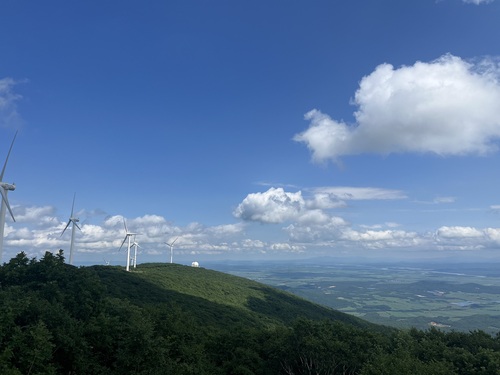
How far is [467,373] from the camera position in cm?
3928

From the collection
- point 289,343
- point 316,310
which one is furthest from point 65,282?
point 316,310

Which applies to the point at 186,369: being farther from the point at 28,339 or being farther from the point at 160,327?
the point at 28,339

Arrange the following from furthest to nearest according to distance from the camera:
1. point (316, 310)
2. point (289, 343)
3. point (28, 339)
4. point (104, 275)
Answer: point (316, 310) < point (104, 275) < point (289, 343) < point (28, 339)

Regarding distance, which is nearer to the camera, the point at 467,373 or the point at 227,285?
the point at 467,373

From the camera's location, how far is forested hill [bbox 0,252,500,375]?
35.1 m

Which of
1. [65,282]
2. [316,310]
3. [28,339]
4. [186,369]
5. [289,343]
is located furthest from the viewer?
[316,310]

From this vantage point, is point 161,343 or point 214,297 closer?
point 161,343

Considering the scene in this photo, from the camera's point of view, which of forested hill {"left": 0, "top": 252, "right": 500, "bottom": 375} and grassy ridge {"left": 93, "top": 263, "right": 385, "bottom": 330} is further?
grassy ridge {"left": 93, "top": 263, "right": 385, "bottom": 330}

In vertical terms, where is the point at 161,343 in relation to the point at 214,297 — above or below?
above

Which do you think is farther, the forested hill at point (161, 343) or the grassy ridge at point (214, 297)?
the grassy ridge at point (214, 297)

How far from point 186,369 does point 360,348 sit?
23.5 meters

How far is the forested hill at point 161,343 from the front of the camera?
35062 millimetres

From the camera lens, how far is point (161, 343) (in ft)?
131

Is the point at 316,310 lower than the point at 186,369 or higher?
lower
